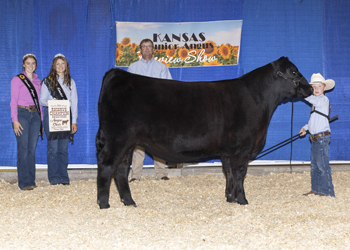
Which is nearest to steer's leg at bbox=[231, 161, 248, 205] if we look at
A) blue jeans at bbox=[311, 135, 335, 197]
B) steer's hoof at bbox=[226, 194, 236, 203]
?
steer's hoof at bbox=[226, 194, 236, 203]

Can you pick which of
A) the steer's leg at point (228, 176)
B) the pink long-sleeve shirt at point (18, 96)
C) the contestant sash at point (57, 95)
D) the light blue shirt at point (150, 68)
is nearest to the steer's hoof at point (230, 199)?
the steer's leg at point (228, 176)

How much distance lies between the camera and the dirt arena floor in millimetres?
2736

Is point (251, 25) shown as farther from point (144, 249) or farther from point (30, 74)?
point (144, 249)

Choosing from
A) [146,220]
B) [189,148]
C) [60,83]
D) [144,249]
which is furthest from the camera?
[60,83]

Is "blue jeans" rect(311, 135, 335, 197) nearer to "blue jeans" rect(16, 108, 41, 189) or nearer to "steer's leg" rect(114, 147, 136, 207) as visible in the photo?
"steer's leg" rect(114, 147, 136, 207)

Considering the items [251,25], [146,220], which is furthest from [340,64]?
[146,220]

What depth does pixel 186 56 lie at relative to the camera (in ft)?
19.6

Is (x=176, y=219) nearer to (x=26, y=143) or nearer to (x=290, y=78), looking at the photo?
(x=290, y=78)

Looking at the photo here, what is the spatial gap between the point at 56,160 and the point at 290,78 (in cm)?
356

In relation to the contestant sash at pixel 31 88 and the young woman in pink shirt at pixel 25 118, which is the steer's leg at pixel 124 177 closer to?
the young woman in pink shirt at pixel 25 118

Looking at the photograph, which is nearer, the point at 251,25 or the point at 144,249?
the point at 144,249

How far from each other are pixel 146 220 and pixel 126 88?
1.38 meters

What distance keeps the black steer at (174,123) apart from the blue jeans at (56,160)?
1673mm

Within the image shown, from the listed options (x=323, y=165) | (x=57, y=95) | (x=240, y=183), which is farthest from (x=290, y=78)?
(x=57, y=95)
